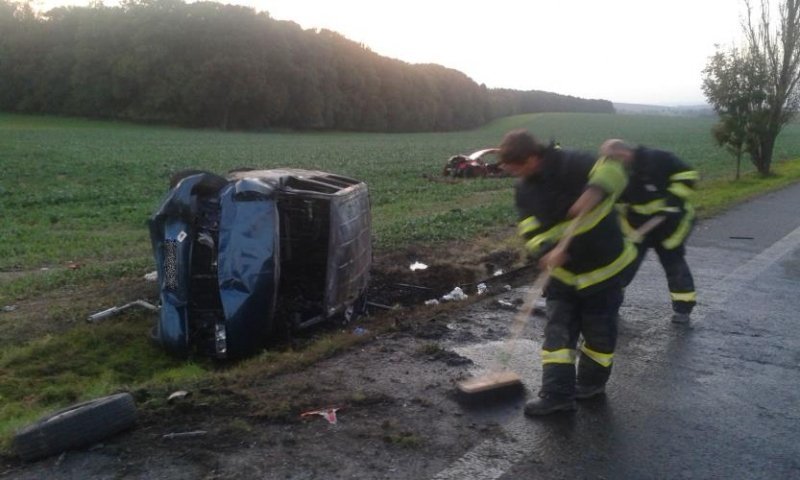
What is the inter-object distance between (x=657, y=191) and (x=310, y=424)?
13.5ft

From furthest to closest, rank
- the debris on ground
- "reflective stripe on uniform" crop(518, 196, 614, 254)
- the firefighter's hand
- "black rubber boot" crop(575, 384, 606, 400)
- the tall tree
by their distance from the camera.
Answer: the tall tree < the debris on ground < "black rubber boot" crop(575, 384, 606, 400) < "reflective stripe on uniform" crop(518, 196, 614, 254) < the firefighter's hand

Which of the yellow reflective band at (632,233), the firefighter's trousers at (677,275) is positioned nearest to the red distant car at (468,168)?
the firefighter's trousers at (677,275)

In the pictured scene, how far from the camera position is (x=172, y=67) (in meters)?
66.2

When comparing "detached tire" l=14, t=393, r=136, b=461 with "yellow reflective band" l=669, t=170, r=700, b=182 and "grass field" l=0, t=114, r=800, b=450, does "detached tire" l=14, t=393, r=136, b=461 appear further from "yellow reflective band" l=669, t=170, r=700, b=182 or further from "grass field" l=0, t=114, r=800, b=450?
"yellow reflective band" l=669, t=170, r=700, b=182

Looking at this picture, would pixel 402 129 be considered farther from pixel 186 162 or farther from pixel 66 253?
pixel 66 253

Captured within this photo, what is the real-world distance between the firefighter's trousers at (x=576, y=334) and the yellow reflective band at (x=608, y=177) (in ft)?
2.03

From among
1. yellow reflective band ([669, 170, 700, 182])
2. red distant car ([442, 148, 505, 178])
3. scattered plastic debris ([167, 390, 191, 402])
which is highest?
yellow reflective band ([669, 170, 700, 182])

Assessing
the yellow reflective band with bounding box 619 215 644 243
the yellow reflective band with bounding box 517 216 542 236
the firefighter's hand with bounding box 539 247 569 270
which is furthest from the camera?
the yellow reflective band with bounding box 619 215 644 243

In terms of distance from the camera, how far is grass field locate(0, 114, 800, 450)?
6262 mm

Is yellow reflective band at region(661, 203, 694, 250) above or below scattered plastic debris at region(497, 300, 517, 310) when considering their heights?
above

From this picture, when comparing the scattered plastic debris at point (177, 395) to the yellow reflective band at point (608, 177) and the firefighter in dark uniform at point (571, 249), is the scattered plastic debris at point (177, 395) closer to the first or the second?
the firefighter in dark uniform at point (571, 249)

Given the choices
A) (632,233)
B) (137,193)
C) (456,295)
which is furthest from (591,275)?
(137,193)

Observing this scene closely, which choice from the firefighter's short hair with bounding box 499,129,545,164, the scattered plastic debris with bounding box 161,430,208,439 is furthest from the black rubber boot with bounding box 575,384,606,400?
the scattered plastic debris with bounding box 161,430,208,439

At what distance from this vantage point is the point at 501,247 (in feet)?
36.1
